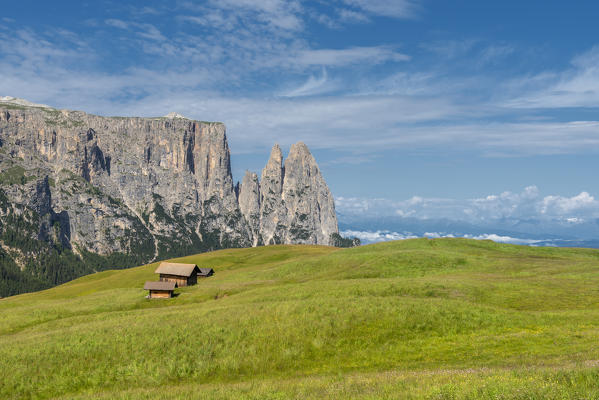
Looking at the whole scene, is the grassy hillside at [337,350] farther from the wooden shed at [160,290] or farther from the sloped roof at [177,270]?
the sloped roof at [177,270]

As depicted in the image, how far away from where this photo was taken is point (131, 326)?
127 ft

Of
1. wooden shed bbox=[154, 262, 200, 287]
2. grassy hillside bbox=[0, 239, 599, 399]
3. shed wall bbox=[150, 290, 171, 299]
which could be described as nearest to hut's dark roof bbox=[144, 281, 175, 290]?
shed wall bbox=[150, 290, 171, 299]

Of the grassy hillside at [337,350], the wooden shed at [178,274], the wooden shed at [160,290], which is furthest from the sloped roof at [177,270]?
the grassy hillside at [337,350]

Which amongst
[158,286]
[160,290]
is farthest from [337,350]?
[158,286]

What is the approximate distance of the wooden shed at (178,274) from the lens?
91250 mm

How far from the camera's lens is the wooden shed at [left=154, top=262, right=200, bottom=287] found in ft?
299

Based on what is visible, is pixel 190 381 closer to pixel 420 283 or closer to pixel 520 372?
pixel 520 372

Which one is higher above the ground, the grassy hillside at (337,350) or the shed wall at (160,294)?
the grassy hillside at (337,350)

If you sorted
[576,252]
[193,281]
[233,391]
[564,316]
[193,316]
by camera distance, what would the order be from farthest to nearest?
1. [576,252]
2. [193,281]
3. [193,316]
4. [564,316]
5. [233,391]

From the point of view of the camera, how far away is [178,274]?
9100cm

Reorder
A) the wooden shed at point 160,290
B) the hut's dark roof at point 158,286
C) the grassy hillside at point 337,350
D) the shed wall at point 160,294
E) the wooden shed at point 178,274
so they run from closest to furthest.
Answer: the grassy hillside at point 337,350, the wooden shed at point 160,290, the hut's dark roof at point 158,286, the shed wall at point 160,294, the wooden shed at point 178,274

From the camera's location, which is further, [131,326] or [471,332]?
[131,326]

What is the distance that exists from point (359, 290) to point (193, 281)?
2132 inches

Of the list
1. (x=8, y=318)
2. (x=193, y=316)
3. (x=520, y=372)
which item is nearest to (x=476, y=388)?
(x=520, y=372)
